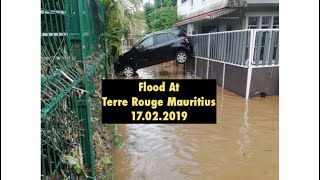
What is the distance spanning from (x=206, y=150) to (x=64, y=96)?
8.76ft

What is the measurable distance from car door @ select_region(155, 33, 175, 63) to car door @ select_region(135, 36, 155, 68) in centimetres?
18

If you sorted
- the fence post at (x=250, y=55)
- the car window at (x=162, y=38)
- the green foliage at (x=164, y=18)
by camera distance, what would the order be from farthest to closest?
the green foliage at (x=164, y=18) < the car window at (x=162, y=38) < the fence post at (x=250, y=55)

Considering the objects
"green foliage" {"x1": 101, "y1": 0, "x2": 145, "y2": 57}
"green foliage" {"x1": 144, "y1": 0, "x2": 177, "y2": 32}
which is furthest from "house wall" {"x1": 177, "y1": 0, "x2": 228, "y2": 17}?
"green foliage" {"x1": 101, "y1": 0, "x2": 145, "y2": 57}

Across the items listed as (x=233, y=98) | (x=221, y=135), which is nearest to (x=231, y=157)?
(x=221, y=135)

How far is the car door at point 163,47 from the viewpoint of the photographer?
937 centimetres

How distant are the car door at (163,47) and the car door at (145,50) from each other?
0.18 m

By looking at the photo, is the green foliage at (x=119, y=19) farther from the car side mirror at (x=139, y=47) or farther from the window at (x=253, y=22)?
the window at (x=253, y=22)

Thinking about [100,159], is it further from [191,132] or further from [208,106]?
[191,132]

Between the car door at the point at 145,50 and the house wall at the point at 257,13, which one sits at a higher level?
the house wall at the point at 257,13

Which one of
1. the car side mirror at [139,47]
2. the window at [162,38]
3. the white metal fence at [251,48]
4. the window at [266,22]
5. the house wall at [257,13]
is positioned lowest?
the white metal fence at [251,48]

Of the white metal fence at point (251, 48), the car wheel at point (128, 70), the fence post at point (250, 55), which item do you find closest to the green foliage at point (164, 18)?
the car wheel at point (128, 70)

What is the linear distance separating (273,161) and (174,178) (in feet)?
4.10

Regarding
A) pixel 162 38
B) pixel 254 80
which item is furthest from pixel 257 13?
pixel 254 80

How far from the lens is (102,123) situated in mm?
3322
